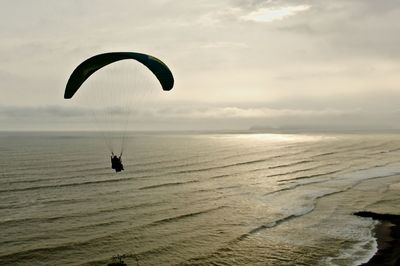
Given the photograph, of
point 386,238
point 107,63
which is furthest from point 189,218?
Result: point 107,63

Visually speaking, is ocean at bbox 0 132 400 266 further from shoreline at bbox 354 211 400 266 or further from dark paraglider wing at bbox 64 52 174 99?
dark paraglider wing at bbox 64 52 174 99

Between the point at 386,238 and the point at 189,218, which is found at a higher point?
the point at 189,218

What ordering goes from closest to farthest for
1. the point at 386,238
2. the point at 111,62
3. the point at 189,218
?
1. the point at 111,62
2. the point at 386,238
3. the point at 189,218

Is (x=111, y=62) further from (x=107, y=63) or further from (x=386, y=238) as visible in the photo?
(x=386, y=238)

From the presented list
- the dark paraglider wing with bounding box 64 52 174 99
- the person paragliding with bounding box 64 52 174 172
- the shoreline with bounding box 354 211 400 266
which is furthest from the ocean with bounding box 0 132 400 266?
the dark paraglider wing with bounding box 64 52 174 99

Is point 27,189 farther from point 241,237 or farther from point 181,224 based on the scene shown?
point 241,237

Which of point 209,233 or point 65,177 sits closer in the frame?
point 209,233

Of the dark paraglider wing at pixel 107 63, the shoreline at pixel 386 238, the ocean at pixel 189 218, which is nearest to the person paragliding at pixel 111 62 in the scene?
the dark paraglider wing at pixel 107 63

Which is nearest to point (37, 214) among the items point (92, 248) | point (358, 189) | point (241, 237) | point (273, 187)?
point (92, 248)
